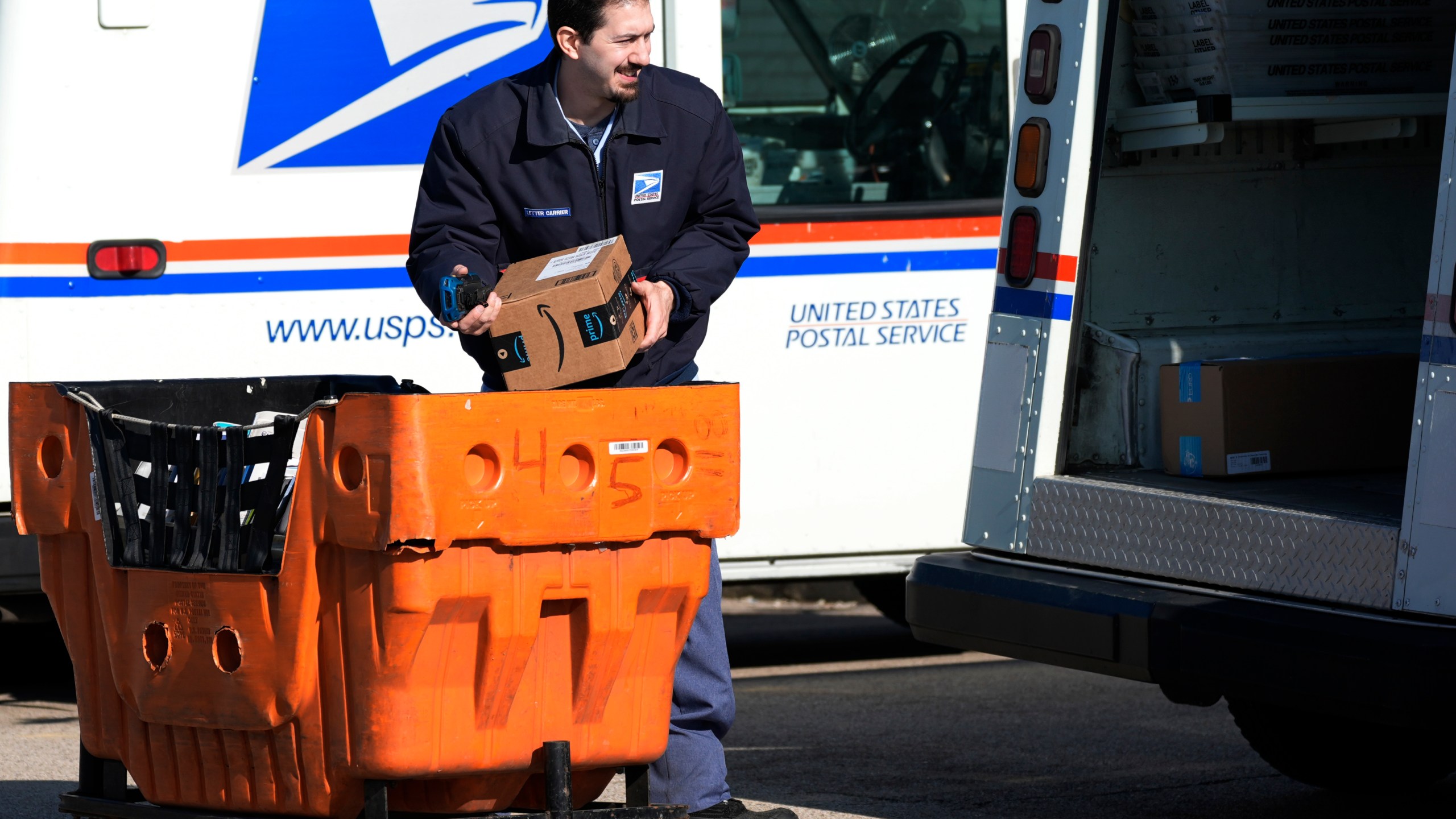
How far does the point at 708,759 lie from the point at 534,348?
858 millimetres

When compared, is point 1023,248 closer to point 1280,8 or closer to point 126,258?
point 1280,8

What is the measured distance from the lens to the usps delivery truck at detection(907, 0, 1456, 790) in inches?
144

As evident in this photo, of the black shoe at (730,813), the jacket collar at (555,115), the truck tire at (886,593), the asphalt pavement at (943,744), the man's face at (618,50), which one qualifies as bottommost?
the asphalt pavement at (943,744)

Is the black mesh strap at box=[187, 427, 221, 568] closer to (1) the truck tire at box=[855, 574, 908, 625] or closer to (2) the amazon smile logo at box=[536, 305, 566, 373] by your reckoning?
(2) the amazon smile logo at box=[536, 305, 566, 373]

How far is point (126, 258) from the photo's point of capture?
567 cm

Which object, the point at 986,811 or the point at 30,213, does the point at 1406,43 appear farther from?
the point at 30,213

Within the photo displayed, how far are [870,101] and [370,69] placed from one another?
164 centimetres

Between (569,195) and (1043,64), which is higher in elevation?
(1043,64)

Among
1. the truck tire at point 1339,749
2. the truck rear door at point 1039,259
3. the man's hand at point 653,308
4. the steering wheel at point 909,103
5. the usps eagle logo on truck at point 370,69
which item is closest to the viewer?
the man's hand at point 653,308

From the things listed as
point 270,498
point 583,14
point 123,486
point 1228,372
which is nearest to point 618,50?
point 583,14

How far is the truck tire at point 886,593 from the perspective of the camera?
6.78m

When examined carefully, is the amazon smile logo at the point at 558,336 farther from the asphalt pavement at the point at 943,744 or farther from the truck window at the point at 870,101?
the truck window at the point at 870,101

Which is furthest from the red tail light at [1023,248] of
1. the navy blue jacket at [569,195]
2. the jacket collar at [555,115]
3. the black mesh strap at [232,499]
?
the black mesh strap at [232,499]

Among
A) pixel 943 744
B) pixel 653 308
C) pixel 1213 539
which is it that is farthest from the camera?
pixel 943 744
